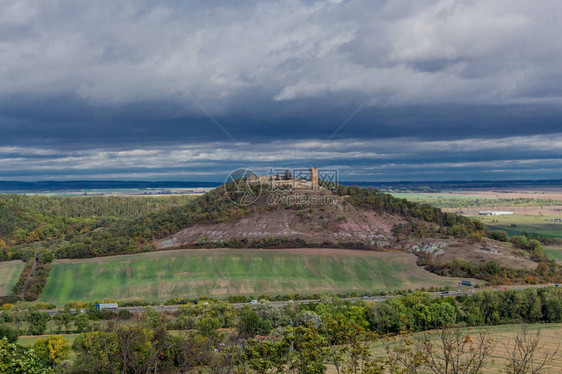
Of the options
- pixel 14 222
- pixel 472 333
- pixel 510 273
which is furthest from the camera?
pixel 14 222

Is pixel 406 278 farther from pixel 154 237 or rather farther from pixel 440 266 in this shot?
pixel 154 237

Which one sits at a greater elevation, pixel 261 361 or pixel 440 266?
pixel 261 361

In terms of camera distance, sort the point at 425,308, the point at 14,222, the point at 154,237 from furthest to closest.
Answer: the point at 14,222 → the point at 154,237 → the point at 425,308

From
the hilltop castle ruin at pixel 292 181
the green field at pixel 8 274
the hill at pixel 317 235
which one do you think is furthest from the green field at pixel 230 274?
the hilltop castle ruin at pixel 292 181

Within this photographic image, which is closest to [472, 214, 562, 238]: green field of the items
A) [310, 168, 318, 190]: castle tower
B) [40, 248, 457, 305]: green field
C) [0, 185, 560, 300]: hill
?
[0, 185, 560, 300]: hill

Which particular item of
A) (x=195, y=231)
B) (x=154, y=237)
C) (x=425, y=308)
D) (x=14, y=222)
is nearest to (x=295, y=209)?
(x=195, y=231)

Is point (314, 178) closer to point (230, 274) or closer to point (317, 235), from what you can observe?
point (317, 235)

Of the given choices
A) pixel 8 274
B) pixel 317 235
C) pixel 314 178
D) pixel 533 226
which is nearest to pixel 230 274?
pixel 317 235

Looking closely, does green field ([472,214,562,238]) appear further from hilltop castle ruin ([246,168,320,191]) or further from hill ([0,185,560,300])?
hilltop castle ruin ([246,168,320,191])
